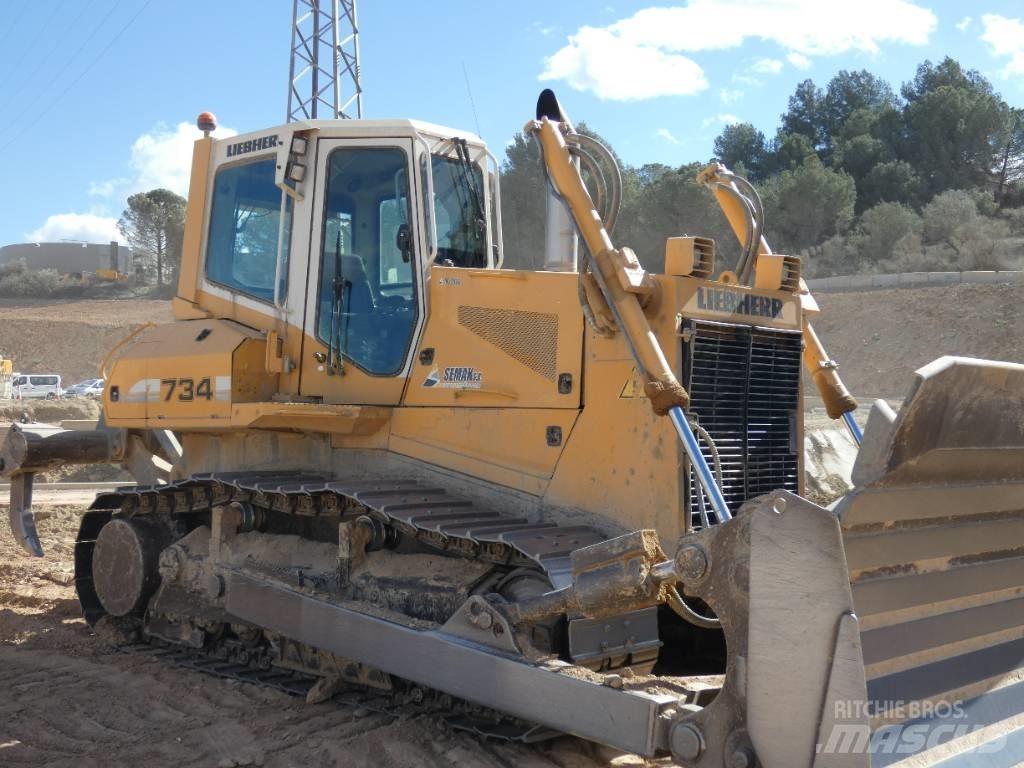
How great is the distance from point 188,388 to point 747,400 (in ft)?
11.3

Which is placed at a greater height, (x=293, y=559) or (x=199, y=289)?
(x=199, y=289)

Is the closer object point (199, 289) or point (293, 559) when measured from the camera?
point (293, 559)

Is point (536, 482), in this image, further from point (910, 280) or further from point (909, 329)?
point (910, 280)

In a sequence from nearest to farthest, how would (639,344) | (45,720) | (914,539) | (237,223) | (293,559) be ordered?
(914,539) → (639,344) → (45,720) → (293,559) → (237,223)

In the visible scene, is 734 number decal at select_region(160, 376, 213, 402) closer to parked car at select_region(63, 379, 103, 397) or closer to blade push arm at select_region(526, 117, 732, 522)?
blade push arm at select_region(526, 117, 732, 522)

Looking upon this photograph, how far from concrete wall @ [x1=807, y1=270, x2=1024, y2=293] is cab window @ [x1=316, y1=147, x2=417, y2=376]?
33842mm

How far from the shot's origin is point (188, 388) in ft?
21.5

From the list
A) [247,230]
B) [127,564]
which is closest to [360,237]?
[247,230]

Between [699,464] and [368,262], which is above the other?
[368,262]

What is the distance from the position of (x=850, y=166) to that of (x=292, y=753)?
195ft

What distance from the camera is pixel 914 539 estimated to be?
13.2ft

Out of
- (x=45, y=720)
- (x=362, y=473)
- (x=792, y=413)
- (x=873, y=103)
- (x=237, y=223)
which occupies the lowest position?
(x=45, y=720)

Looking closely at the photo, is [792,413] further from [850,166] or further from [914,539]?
[850,166]

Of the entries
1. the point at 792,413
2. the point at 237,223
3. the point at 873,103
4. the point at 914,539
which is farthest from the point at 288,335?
the point at 873,103
